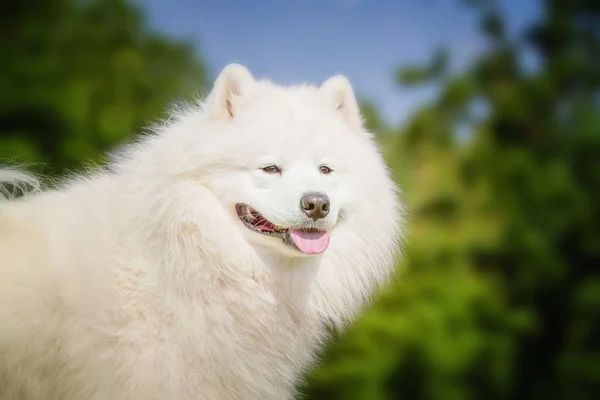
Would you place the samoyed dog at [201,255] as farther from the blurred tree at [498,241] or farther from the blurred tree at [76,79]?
the blurred tree at [498,241]

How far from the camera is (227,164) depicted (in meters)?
3.09

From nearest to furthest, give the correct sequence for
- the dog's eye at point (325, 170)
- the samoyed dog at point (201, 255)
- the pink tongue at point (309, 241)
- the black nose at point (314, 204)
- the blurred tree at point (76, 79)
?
the samoyed dog at point (201, 255) < the black nose at point (314, 204) < the pink tongue at point (309, 241) < the dog's eye at point (325, 170) < the blurred tree at point (76, 79)

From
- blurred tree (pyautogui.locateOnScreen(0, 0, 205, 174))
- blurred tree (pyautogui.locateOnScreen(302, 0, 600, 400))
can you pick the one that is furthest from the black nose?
blurred tree (pyautogui.locateOnScreen(302, 0, 600, 400))

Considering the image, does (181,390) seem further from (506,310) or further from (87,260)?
(506,310)

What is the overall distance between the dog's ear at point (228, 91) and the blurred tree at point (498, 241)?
345 inches

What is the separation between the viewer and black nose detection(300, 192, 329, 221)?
2.96 m

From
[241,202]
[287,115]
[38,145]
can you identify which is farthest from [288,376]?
[38,145]

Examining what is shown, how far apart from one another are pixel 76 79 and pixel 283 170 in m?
9.19

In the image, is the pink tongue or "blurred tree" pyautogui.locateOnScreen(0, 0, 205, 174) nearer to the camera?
the pink tongue

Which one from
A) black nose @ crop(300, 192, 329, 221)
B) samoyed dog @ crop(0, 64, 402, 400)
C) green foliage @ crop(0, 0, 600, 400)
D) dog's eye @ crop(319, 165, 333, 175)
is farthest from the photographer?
green foliage @ crop(0, 0, 600, 400)

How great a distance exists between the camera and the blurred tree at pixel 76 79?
10.1 meters

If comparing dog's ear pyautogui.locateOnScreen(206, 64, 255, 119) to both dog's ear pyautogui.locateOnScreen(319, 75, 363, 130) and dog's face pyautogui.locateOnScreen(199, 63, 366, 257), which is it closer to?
dog's face pyautogui.locateOnScreen(199, 63, 366, 257)

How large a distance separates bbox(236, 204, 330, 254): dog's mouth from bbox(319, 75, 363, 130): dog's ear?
773 mm

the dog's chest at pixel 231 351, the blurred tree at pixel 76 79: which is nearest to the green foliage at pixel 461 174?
the blurred tree at pixel 76 79
